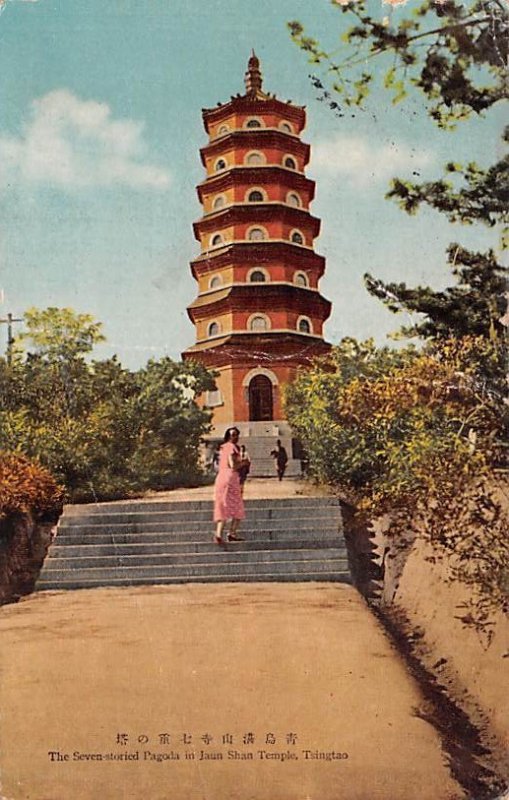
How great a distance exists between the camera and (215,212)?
3.03 meters

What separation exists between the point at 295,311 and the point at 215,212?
0.67m

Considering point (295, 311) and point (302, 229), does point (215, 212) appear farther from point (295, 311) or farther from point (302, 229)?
point (295, 311)

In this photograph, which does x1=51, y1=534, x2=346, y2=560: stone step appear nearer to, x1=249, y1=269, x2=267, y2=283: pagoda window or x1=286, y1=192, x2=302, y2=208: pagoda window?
x1=286, y1=192, x2=302, y2=208: pagoda window

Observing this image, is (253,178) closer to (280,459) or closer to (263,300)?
(263,300)

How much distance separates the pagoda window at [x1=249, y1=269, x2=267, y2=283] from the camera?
13.4 ft

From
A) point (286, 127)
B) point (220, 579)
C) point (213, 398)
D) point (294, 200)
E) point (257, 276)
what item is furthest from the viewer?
point (257, 276)

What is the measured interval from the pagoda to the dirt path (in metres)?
0.88

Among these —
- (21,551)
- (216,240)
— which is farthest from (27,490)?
(216,240)

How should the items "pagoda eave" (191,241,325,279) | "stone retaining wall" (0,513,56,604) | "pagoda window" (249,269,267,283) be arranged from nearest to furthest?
"stone retaining wall" (0,513,56,604) → "pagoda eave" (191,241,325,279) → "pagoda window" (249,269,267,283)

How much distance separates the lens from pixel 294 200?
3180mm

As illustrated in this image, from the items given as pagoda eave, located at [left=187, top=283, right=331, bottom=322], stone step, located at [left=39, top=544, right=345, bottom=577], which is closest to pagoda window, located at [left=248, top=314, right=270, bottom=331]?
pagoda eave, located at [left=187, top=283, right=331, bottom=322]

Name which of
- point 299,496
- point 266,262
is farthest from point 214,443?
point 266,262

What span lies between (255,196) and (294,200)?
0.84 metres

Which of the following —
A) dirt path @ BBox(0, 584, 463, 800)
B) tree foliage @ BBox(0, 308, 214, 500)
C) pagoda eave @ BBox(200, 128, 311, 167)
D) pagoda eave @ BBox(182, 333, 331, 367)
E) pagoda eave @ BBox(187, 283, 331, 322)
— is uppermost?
pagoda eave @ BBox(200, 128, 311, 167)
